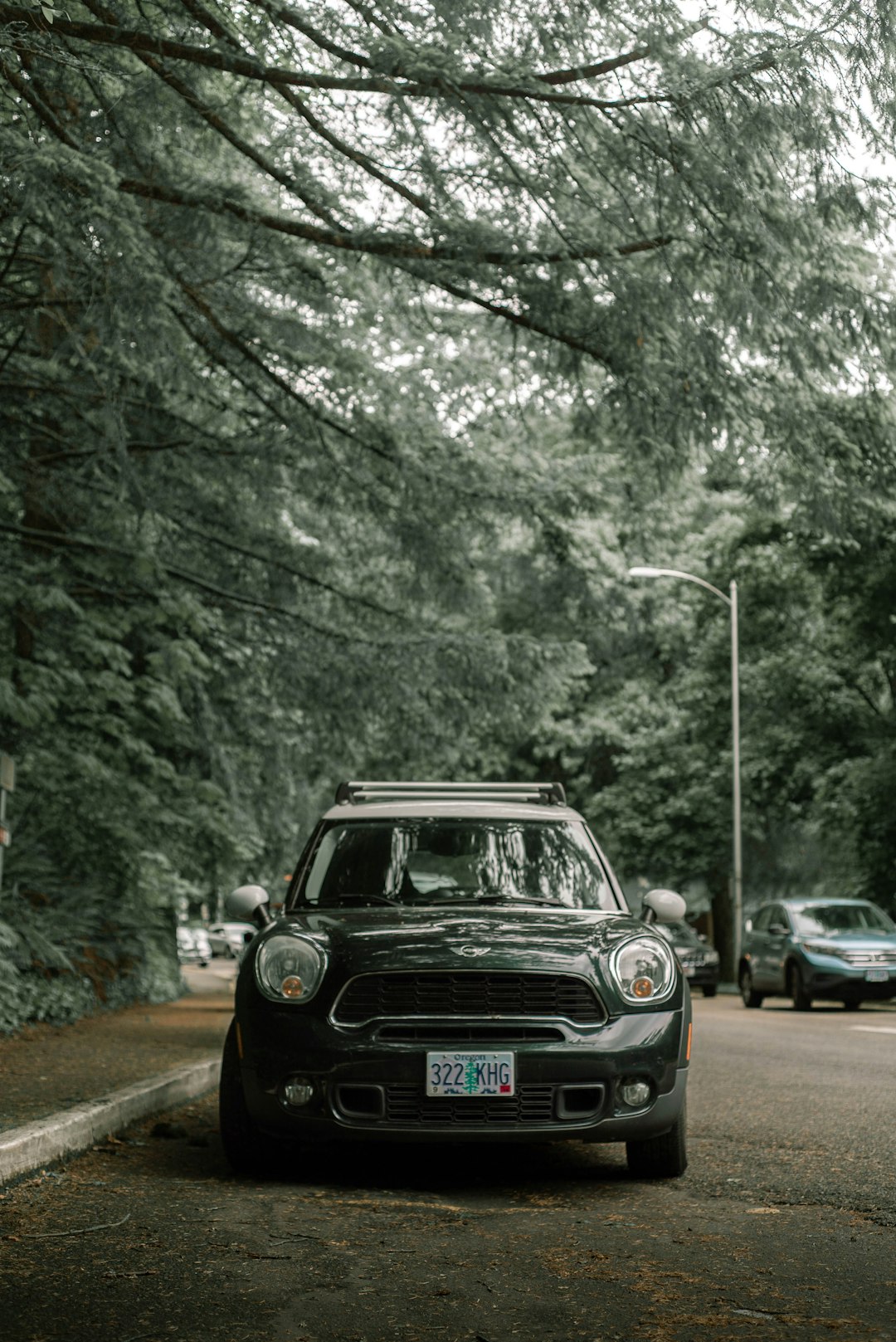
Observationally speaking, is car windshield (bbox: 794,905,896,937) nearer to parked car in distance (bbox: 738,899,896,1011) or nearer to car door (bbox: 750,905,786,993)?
parked car in distance (bbox: 738,899,896,1011)

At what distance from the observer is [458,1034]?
6645mm

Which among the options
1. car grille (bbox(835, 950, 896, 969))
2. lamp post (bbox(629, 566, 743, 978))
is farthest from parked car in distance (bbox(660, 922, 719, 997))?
car grille (bbox(835, 950, 896, 969))

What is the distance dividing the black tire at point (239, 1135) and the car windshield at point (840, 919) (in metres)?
16.9

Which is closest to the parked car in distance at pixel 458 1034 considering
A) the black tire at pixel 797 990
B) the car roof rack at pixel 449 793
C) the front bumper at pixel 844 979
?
the car roof rack at pixel 449 793

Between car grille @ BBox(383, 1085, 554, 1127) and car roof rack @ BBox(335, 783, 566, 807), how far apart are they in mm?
2344

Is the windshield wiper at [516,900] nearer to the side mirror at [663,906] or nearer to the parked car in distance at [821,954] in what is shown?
the side mirror at [663,906]

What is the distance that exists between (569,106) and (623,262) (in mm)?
1274

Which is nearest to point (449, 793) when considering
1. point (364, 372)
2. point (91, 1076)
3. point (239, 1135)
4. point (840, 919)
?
point (239, 1135)

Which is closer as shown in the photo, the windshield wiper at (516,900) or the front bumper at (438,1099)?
the front bumper at (438,1099)

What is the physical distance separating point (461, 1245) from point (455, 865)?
263cm

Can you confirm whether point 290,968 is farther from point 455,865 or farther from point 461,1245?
point 461,1245

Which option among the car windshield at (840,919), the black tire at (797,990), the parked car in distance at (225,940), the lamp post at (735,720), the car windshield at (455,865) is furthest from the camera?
the parked car in distance at (225,940)

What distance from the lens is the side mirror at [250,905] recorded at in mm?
7977

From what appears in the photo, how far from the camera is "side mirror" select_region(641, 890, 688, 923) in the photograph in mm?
7848
